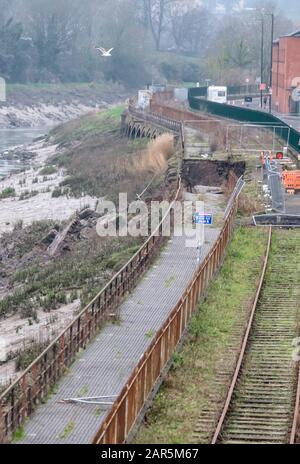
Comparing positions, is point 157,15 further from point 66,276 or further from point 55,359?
point 55,359

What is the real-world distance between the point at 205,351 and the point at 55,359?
3.45 metres

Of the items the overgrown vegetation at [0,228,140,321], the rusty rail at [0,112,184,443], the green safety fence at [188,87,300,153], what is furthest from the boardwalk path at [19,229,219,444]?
the green safety fence at [188,87,300,153]

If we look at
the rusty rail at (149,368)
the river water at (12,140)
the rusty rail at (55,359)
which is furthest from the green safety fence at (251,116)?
the rusty rail at (55,359)

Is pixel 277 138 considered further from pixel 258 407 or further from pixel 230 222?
pixel 258 407

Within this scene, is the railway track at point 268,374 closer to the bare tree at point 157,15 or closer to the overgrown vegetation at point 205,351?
the overgrown vegetation at point 205,351

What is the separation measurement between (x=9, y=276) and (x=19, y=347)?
11.0 metres

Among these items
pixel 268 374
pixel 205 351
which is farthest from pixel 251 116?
pixel 268 374

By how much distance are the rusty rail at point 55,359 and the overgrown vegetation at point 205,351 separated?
1715 millimetres

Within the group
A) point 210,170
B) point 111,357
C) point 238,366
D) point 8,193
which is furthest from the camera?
point 8,193

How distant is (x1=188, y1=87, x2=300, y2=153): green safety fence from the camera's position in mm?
44656

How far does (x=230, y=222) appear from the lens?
3084 centimetres

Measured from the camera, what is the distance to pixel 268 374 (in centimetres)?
1914

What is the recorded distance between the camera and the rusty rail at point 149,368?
46.9 feet

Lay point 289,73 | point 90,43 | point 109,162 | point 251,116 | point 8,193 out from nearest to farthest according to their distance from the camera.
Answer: point 8,193, point 251,116, point 109,162, point 289,73, point 90,43
